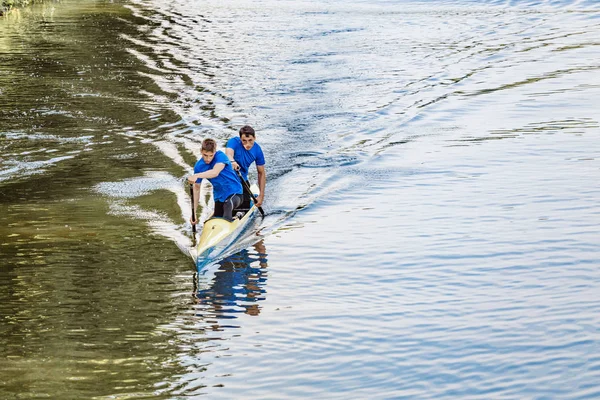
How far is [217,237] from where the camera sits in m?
13.5

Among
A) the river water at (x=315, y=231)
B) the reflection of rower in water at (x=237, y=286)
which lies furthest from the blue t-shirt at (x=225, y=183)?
the reflection of rower in water at (x=237, y=286)

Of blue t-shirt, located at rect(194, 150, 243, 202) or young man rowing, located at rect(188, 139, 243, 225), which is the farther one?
blue t-shirt, located at rect(194, 150, 243, 202)

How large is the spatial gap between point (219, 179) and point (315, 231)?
6.06 feet

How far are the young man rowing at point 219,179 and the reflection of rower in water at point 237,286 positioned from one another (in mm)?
937

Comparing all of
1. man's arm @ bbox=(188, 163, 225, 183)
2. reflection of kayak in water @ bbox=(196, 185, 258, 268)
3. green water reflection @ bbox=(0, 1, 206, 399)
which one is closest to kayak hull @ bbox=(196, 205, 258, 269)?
reflection of kayak in water @ bbox=(196, 185, 258, 268)

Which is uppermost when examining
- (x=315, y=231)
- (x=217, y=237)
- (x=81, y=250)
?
(x=217, y=237)

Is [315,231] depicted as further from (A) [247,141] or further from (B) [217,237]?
(B) [217,237]

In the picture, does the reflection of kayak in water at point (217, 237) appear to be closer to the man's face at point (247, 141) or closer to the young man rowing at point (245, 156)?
the young man rowing at point (245, 156)

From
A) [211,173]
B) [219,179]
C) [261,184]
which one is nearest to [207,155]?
[211,173]

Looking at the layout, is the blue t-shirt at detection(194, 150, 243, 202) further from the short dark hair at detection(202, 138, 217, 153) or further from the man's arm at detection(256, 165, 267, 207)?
the man's arm at detection(256, 165, 267, 207)

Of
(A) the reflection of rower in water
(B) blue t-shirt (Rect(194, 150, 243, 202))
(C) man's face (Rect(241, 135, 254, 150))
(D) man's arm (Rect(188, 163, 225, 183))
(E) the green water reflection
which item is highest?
(C) man's face (Rect(241, 135, 254, 150))

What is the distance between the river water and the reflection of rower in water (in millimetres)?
42

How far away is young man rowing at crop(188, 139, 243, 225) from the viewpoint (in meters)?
13.9

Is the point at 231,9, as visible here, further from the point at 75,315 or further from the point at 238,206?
the point at 75,315
